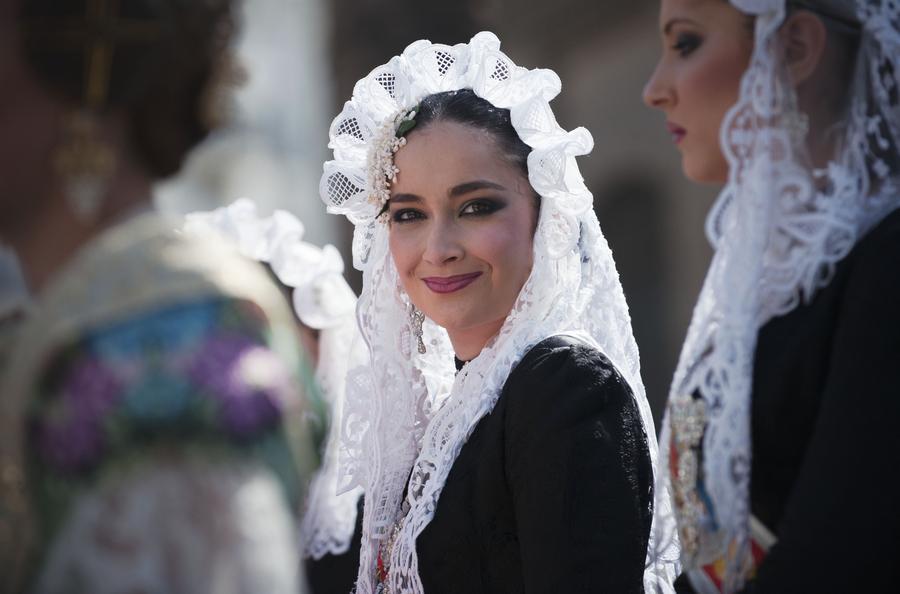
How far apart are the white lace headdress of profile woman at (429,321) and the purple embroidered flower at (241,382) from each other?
121 centimetres

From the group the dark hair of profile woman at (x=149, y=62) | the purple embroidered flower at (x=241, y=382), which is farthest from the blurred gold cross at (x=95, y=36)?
the purple embroidered flower at (x=241, y=382)

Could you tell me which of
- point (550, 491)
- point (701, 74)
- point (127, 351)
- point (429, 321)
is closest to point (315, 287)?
point (429, 321)

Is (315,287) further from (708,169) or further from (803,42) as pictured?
(803,42)

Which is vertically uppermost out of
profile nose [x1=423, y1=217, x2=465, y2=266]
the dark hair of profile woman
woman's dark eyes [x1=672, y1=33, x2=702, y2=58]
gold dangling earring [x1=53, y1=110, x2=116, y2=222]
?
profile nose [x1=423, y1=217, x2=465, y2=266]

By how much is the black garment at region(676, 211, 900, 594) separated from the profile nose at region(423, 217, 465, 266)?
1.14m

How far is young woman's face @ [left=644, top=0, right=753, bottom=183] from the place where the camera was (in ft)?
6.81

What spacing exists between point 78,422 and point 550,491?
1.19 meters

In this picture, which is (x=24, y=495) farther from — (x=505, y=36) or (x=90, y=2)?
(x=505, y=36)

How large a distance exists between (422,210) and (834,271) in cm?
136

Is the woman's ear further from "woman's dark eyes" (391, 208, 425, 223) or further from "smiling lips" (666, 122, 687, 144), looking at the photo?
"woman's dark eyes" (391, 208, 425, 223)

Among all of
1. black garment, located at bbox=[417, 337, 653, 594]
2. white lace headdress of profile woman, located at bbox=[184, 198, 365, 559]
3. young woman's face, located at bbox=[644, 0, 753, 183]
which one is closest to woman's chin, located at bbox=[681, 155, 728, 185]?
young woman's face, located at bbox=[644, 0, 753, 183]

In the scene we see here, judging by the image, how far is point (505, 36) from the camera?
13688 millimetres

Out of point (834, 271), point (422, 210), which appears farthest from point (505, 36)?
point (834, 271)

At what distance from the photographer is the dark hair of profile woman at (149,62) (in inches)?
62.1
